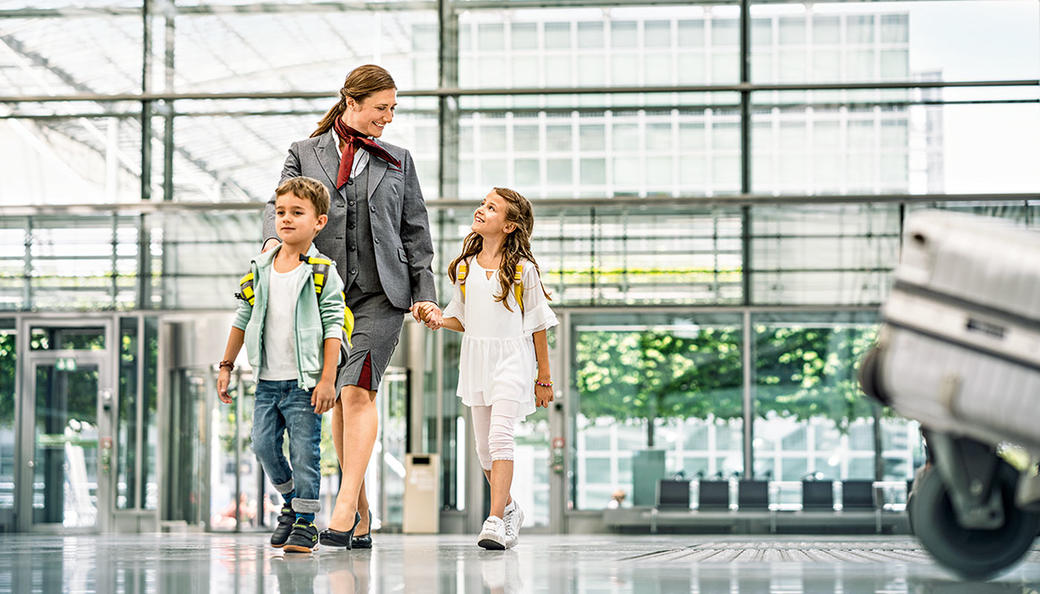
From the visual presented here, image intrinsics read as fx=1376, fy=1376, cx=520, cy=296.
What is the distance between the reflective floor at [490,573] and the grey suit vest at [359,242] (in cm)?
97

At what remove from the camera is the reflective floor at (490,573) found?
2902 millimetres

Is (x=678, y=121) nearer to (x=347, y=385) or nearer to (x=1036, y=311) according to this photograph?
(x=347, y=385)

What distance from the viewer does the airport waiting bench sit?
14.1 meters

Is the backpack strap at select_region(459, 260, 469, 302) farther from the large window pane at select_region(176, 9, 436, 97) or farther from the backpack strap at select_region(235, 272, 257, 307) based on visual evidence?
the large window pane at select_region(176, 9, 436, 97)

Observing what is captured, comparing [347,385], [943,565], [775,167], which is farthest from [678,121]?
[943,565]

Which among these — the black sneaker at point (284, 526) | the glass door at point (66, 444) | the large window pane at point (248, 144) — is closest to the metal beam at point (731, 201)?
the large window pane at point (248, 144)

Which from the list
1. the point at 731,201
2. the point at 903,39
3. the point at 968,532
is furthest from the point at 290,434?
the point at 903,39

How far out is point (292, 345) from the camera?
4.46 metres

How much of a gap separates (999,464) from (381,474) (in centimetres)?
1236

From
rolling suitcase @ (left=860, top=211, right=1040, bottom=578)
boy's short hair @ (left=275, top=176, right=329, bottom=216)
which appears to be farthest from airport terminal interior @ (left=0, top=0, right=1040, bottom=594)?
rolling suitcase @ (left=860, top=211, right=1040, bottom=578)

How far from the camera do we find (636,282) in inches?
582

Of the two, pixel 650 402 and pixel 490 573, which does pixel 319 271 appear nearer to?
pixel 490 573

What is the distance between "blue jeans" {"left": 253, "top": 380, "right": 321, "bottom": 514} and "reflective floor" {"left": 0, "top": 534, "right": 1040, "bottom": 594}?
239mm

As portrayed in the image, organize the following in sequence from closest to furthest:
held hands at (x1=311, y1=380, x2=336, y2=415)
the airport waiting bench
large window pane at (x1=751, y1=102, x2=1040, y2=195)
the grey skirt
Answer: held hands at (x1=311, y1=380, x2=336, y2=415) < the grey skirt < the airport waiting bench < large window pane at (x1=751, y1=102, x2=1040, y2=195)
